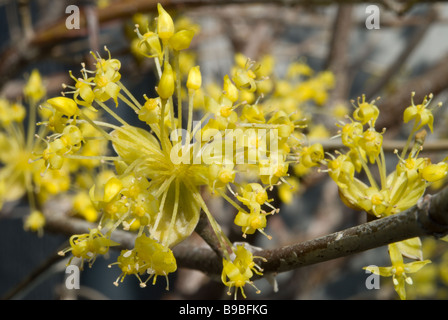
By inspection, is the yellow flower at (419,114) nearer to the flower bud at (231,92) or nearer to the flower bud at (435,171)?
the flower bud at (435,171)

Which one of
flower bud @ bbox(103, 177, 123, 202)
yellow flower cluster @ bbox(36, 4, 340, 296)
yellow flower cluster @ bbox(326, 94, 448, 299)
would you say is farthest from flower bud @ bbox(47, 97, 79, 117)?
yellow flower cluster @ bbox(326, 94, 448, 299)

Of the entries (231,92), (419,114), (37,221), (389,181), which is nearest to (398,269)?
(389,181)

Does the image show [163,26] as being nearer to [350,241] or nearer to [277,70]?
[350,241]

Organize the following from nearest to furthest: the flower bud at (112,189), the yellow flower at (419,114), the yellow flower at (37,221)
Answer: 1. the flower bud at (112,189)
2. the yellow flower at (419,114)
3. the yellow flower at (37,221)

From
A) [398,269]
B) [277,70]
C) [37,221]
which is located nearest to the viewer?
[398,269]

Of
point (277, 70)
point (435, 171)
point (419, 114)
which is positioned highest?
point (277, 70)

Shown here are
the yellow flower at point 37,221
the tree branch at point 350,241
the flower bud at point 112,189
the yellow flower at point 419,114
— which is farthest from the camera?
the yellow flower at point 37,221

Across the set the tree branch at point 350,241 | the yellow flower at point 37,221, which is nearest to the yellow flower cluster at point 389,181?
the tree branch at point 350,241
